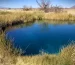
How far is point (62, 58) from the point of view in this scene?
5.65 metres

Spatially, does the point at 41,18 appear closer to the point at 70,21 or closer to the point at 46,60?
the point at 70,21

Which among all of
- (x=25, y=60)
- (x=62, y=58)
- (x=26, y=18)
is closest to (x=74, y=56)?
(x=62, y=58)

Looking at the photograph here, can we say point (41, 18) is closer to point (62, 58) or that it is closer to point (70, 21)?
point (70, 21)

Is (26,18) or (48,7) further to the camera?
(48,7)

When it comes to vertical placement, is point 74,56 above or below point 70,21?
above

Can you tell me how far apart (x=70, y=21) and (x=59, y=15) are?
1.42 metres

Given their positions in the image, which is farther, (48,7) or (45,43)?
(48,7)

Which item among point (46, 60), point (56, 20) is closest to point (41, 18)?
point (56, 20)

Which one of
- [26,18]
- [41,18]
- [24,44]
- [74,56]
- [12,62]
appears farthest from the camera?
[41,18]

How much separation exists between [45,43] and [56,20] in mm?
9103

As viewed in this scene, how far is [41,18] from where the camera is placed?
19.4m

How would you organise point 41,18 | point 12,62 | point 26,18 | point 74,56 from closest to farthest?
point 74,56, point 12,62, point 26,18, point 41,18

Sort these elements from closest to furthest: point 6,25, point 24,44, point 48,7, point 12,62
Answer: point 12,62 → point 24,44 → point 6,25 → point 48,7

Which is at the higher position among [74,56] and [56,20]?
[74,56]
